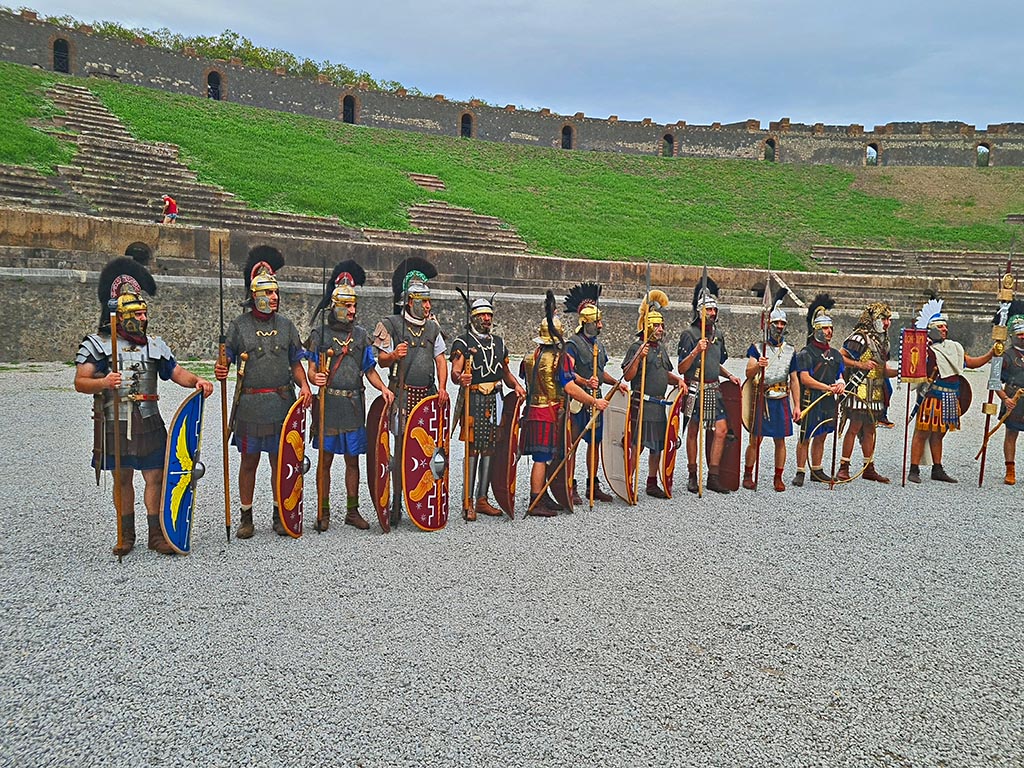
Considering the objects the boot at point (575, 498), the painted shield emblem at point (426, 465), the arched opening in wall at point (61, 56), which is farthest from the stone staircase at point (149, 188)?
the boot at point (575, 498)

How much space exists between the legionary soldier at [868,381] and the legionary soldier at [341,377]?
16.5 ft

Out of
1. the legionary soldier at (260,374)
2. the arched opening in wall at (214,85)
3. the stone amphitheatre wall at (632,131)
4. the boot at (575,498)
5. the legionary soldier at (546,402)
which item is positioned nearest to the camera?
the legionary soldier at (260,374)

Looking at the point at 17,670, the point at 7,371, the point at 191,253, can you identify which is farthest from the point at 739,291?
the point at 17,670

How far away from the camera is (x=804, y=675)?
3656 mm

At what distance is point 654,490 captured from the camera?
7.14m

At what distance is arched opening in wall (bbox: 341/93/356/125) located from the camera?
126 feet

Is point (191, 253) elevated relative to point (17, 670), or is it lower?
elevated

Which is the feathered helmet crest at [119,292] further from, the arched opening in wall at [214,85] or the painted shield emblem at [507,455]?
the arched opening in wall at [214,85]

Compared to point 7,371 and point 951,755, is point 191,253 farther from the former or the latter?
point 951,755

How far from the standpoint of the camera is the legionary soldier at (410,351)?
5871mm

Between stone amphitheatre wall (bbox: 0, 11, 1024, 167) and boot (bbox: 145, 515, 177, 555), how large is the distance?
35.3 meters

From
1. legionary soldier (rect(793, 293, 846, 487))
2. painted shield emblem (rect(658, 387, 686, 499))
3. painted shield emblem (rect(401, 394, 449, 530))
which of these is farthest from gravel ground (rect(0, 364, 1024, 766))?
legionary soldier (rect(793, 293, 846, 487))

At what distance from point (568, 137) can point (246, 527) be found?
134ft

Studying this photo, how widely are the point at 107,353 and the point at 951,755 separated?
5025mm
